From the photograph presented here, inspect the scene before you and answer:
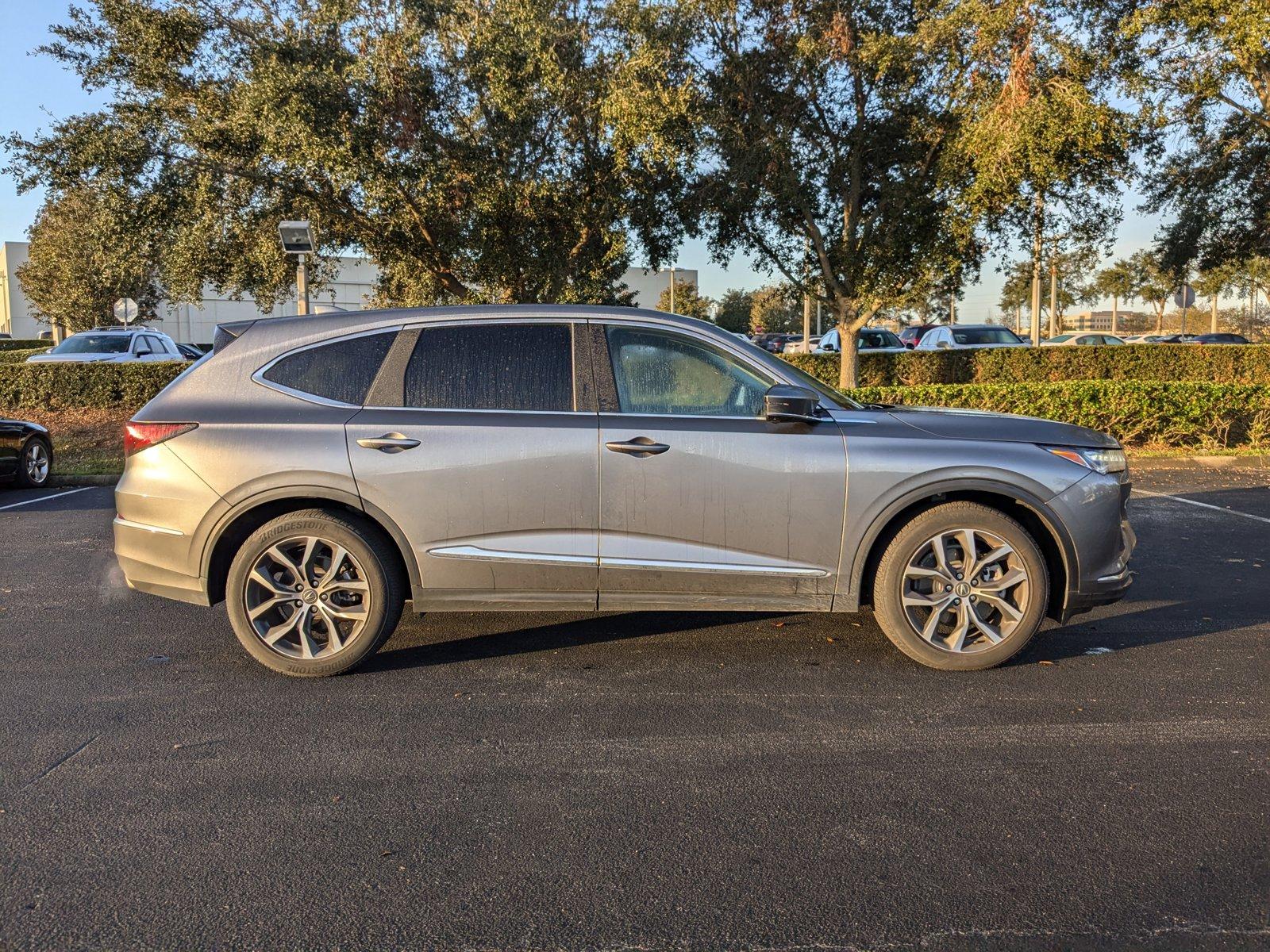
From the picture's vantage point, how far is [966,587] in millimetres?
5090

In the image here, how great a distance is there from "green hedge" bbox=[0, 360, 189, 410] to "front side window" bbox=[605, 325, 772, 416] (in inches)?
578

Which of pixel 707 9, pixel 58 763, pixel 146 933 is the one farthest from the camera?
pixel 707 9

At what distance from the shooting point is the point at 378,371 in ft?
17.0

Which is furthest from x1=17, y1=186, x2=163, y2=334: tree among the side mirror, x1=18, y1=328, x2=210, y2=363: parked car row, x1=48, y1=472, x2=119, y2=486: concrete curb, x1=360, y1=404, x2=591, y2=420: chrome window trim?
the side mirror

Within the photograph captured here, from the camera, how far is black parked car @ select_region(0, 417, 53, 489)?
1194 cm

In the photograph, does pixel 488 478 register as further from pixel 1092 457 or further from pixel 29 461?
pixel 29 461

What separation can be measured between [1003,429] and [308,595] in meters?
3.55

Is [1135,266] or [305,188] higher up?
[1135,266]

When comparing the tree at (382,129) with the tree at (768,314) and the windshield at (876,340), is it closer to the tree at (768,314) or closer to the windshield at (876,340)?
the windshield at (876,340)

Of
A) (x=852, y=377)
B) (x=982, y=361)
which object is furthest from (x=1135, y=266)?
(x=852, y=377)

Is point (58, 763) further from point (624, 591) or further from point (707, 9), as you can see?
point (707, 9)

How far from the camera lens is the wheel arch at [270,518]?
502cm

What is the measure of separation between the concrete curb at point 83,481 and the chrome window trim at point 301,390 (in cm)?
889

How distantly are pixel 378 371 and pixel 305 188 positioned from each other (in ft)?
37.7
